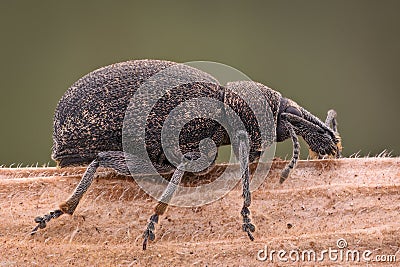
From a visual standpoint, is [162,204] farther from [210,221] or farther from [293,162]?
[293,162]

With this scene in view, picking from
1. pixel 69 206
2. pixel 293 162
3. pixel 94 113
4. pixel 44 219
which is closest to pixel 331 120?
pixel 293 162

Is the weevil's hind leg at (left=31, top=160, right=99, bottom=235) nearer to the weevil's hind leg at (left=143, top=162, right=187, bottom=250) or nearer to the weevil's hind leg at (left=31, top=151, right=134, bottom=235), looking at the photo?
the weevil's hind leg at (left=31, top=151, right=134, bottom=235)

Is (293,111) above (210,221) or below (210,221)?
above

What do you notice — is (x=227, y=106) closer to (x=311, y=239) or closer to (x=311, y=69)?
(x=311, y=239)

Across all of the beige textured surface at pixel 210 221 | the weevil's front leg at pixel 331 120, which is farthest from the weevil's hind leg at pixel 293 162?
the weevil's front leg at pixel 331 120

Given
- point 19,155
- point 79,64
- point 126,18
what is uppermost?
point 126,18

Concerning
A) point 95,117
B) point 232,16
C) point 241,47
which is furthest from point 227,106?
point 232,16
